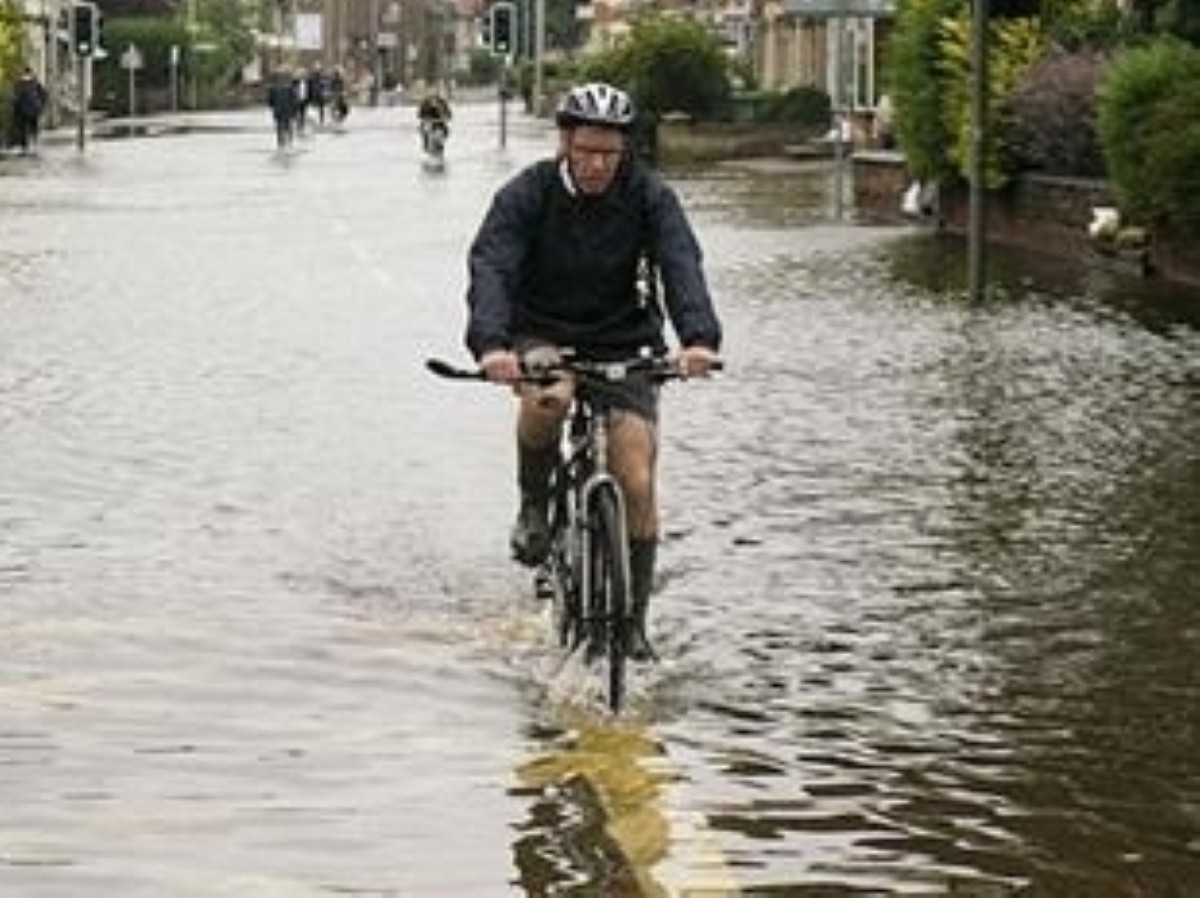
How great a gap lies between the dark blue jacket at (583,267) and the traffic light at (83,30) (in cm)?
5827

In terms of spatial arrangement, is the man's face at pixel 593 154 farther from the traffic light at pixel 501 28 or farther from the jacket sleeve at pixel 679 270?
the traffic light at pixel 501 28

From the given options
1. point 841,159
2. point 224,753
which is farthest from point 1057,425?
point 841,159

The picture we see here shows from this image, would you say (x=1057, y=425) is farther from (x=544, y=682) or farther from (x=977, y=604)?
(x=544, y=682)

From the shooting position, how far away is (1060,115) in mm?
30422

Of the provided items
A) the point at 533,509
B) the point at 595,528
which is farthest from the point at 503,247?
the point at 533,509

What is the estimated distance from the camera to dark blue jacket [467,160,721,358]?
344 inches

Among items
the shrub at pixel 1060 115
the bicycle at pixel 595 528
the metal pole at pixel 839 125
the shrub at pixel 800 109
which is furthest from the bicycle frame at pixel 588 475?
the shrub at pixel 800 109

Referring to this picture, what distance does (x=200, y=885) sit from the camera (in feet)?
22.0

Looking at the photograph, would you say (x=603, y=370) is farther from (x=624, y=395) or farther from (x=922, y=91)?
(x=922, y=91)

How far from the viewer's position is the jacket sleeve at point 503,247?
8727mm

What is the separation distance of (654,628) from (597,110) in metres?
2.06

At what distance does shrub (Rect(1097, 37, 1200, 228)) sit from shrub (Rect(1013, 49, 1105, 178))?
262 centimetres

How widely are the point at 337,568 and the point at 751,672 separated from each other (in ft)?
7.79

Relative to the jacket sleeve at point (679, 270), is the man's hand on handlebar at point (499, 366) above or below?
below
